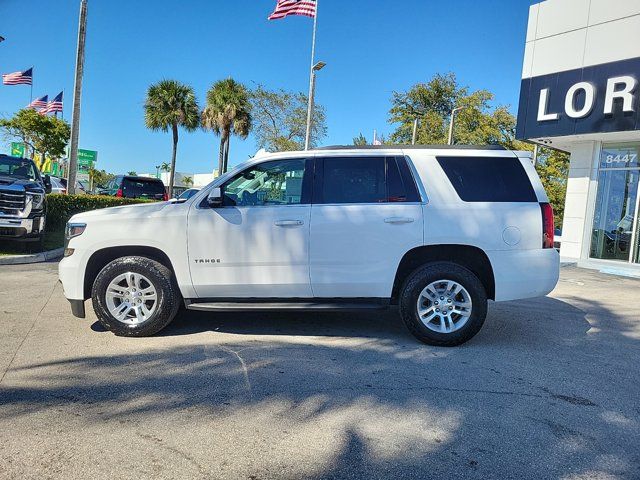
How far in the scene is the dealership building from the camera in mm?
11938

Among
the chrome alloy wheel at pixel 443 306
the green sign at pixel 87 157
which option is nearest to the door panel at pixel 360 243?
the chrome alloy wheel at pixel 443 306

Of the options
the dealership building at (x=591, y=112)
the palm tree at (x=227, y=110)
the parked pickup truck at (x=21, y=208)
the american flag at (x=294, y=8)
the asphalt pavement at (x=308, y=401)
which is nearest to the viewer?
the asphalt pavement at (x=308, y=401)

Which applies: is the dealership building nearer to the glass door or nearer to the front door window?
the glass door

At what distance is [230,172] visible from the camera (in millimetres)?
5102

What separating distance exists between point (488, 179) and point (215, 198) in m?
2.82

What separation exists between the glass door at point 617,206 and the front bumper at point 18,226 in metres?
14.1

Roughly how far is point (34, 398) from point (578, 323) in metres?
6.22

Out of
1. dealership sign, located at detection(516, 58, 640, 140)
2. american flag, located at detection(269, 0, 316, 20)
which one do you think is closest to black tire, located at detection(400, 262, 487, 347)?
dealership sign, located at detection(516, 58, 640, 140)

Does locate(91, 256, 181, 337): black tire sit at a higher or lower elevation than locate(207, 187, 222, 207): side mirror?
lower

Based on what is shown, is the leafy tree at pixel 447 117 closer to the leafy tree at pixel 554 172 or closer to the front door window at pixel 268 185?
the leafy tree at pixel 554 172

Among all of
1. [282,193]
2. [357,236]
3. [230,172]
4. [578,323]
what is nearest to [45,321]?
[230,172]

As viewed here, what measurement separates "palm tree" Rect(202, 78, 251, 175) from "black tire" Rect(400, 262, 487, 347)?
1144 inches

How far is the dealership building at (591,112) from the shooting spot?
11.9 m

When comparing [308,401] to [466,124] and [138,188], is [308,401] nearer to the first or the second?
[138,188]
